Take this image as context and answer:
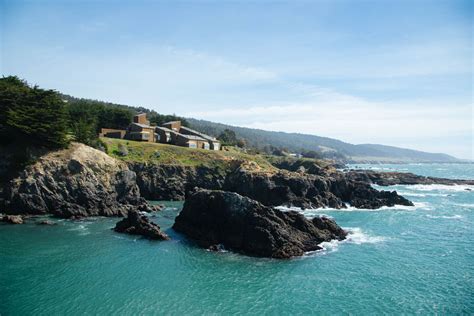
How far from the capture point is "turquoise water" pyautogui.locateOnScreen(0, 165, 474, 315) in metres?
28.4

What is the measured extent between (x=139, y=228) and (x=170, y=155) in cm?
4031

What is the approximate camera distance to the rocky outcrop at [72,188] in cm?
5534

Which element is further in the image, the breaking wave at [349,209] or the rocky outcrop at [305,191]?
the rocky outcrop at [305,191]

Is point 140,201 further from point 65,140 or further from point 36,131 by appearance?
point 36,131

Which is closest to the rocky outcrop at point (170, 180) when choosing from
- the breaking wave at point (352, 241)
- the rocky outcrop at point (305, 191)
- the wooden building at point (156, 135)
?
the rocky outcrop at point (305, 191)

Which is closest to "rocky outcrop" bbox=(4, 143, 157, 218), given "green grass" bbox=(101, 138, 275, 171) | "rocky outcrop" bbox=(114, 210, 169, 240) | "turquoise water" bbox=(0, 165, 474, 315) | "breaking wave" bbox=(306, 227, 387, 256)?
"turquoise water" bbox=(0, 165, 474, 315)

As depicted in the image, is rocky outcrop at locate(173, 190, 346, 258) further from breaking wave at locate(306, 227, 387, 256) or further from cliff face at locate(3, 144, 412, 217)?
cliff face at locate(3, 144, 412, 217)

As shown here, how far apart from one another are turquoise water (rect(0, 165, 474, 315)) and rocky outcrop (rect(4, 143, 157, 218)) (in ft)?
25.6

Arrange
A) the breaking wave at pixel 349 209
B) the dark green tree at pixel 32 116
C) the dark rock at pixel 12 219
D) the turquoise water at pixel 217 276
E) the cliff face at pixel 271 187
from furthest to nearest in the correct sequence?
1. the cliff face at pixel 271 187
2. the breaking wave at pixel 349 209
3. the dark green tree at pixel 32 116
4. the dark rock at pixel 12 219
5. the turquoise water at pixel 217 276

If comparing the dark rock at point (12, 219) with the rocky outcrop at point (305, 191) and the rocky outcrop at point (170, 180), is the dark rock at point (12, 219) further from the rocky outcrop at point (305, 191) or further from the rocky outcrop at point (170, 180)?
the rocky outcrop at point (305, 191)

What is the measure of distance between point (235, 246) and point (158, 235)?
1030 centimetres

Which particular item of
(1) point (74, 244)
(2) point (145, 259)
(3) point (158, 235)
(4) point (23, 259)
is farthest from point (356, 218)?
(4) point (23, 259)

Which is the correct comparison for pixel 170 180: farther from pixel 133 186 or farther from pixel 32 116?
pixel 32 116

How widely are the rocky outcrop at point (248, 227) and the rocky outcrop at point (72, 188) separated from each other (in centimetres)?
1718
